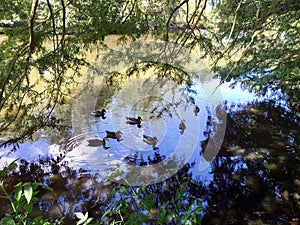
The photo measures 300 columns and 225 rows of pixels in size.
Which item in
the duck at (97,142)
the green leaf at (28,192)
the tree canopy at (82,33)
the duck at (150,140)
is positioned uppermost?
the tree canopy at (82,33)

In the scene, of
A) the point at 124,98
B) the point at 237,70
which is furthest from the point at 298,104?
the point at 124,98

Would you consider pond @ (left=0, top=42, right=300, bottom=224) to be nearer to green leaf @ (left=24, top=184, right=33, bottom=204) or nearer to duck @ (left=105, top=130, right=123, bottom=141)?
duck @ (left=105, top=130, right=123, bottom=141)

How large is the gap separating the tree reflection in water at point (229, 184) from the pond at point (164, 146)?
0.01 m

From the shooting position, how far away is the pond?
251 cm

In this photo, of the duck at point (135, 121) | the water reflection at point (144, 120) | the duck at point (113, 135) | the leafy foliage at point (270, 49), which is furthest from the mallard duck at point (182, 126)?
the leafy foliage at point (270, 49)

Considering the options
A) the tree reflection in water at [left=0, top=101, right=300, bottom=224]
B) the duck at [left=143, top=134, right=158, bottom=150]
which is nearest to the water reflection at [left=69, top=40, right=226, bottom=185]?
the duck at [left=143, top=134, right=158, bottom=150]

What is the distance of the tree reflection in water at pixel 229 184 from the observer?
8.27 ft

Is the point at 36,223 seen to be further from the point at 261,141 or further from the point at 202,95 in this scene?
the point at 202,95

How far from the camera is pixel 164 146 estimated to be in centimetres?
379

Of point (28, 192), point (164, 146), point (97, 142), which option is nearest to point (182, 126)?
point (164, 146)

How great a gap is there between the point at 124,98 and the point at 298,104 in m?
2.92

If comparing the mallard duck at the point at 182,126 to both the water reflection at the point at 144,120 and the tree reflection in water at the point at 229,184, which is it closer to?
the water reflection at the point at 144,120

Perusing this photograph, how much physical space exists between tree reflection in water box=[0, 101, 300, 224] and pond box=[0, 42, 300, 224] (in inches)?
0.4

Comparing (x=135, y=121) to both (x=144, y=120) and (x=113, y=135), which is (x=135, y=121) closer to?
(x=144, y=120)
